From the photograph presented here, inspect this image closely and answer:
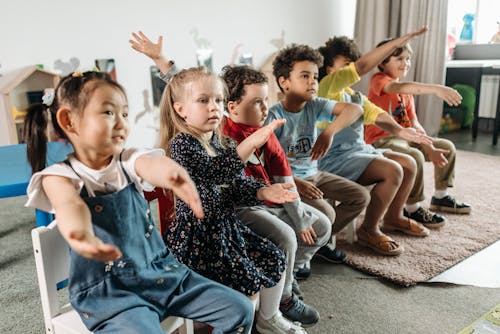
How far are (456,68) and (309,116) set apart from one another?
335 centimetres

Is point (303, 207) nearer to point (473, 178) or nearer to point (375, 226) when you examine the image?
point (375, 226)

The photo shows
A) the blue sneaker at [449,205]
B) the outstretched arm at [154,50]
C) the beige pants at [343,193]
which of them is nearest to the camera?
the outstretched arm at [154,50]

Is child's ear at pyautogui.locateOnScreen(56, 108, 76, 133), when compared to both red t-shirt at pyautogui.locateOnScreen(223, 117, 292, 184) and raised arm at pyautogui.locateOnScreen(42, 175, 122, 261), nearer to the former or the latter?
raised arm at pyautogui.locateOnScreen(42, 175, 122, 261)

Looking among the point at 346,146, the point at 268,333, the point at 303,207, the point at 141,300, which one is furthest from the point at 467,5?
the point at 141,300

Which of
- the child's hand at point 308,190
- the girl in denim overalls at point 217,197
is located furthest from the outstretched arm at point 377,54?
the girl in denim overalls at point 217,197

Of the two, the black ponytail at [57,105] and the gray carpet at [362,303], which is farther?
the gray carpet at [362,303]

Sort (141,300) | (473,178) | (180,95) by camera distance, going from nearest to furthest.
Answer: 1. (141,300)
2. (180,95)
3. (473,178)

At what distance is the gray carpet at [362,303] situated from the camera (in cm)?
138

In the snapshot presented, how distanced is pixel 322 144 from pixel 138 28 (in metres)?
2.07

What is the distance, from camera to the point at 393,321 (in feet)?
4.59

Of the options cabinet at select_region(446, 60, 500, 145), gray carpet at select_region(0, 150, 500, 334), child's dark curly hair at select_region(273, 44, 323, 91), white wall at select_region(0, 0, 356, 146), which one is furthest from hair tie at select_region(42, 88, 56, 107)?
cabinet at select_region(446, 60, 500, 145)

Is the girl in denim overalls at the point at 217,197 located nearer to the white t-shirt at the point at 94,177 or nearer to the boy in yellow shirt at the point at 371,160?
the white t-shirt at the point at 94,177

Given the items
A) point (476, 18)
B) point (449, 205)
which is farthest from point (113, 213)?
point (476, 18)

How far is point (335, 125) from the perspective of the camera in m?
1.65
